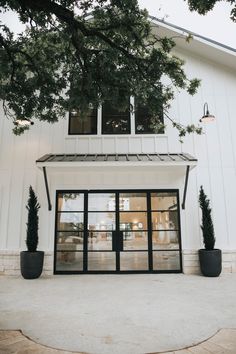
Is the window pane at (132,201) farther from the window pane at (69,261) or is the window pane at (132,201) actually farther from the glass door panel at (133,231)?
the window pane at (69,261)

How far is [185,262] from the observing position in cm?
830

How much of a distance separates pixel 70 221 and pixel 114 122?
352 centimetres

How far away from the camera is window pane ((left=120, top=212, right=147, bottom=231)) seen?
8570mm

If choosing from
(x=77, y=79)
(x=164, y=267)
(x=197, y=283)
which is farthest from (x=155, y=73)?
(x=164, y=267)

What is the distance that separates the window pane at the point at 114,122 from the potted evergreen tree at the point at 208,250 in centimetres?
322

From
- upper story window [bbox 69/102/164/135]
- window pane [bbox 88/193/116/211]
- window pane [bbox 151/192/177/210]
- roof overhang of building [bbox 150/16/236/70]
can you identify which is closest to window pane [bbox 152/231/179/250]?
window pane [bbox 151/192/177/210]

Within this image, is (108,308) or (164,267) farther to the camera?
(164,267)

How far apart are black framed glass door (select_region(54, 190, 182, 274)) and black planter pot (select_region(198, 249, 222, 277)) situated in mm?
841

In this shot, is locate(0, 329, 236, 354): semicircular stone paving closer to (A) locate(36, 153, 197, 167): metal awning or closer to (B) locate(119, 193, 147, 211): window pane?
(A) locate(36, 153, 197, 167): metal awning

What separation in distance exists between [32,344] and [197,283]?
4.73 meters

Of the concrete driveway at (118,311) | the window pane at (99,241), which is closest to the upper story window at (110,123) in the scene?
the window pane at (99,241)

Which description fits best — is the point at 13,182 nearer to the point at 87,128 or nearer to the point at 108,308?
the point at 87,128

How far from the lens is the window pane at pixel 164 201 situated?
8.69 meters

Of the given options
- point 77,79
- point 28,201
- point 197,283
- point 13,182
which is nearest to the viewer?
point 77,79
